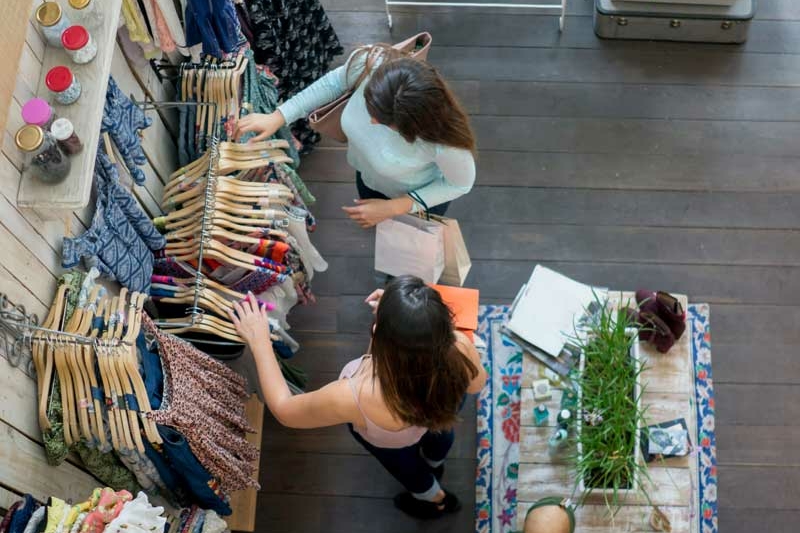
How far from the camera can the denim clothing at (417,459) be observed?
309cm

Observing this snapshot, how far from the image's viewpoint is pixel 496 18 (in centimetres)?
Answer: 462

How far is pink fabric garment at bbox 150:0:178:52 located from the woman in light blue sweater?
0.36m

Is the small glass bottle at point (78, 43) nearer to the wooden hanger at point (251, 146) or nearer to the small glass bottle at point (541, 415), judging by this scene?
the wooden hanger at point (251, 146)

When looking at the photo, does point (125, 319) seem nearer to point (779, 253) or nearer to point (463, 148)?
point (463, 148)

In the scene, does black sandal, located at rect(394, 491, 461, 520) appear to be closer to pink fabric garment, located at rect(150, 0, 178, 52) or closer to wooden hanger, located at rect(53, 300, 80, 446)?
wooden hanger, located at rect(53, 300, 80, 446)

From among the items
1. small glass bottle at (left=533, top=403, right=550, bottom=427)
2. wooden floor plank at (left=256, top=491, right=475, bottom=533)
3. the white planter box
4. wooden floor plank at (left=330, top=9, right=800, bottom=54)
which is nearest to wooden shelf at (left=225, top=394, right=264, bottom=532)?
wooden floor plank at (left=256, top=491, right=475, bottom=533)

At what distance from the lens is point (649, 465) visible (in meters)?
Answer: 3.24

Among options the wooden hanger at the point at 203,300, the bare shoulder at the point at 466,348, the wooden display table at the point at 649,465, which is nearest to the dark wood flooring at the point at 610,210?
the wooden display table at the point at 649,465

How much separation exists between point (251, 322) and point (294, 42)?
1441 mm

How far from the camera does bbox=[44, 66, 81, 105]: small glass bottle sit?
2.21m

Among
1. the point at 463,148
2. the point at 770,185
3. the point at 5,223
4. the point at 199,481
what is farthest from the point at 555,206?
the point at 5,223

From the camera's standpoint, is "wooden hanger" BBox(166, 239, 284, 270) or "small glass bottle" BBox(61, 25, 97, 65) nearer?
"small glass bottle" BBox(61, 25, 97, 65)

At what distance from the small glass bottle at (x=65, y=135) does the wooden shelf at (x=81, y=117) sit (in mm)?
25

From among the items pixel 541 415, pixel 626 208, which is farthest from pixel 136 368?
pixel 626 208
